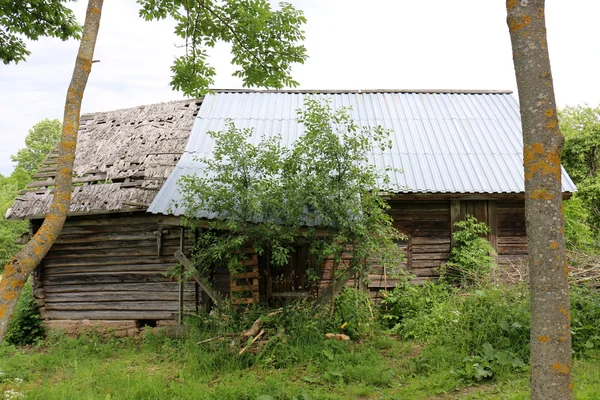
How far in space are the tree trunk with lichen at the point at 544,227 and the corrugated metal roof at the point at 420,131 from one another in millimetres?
4979

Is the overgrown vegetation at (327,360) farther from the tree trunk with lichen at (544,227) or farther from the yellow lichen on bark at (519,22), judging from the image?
the yellow lichen on bark at (519,22)

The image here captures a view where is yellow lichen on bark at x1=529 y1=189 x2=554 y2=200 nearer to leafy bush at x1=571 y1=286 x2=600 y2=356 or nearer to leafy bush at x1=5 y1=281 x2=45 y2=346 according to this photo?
leafy bush at x1=571 y1=286 x2=600 y2=356

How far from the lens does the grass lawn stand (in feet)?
17.6

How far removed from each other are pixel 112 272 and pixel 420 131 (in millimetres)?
8395

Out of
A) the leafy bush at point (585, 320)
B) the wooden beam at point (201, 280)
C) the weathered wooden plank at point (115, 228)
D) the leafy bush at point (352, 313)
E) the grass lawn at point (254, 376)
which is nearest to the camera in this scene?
the grass lawn at point (254, 376)

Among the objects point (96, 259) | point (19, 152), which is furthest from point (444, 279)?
point (19, 152)

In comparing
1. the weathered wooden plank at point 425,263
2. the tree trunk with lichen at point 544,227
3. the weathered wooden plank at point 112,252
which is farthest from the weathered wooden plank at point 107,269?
the tree trunk with lichen at point 544,227

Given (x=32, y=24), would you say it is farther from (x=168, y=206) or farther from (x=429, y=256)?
(x=429, y=256)

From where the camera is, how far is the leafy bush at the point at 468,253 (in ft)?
29.9

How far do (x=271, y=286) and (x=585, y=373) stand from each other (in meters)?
5.31

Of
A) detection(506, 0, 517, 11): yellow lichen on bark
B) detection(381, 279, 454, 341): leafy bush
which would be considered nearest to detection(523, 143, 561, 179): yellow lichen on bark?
detection(506, 0, 517, 11): yellow lichen on bark

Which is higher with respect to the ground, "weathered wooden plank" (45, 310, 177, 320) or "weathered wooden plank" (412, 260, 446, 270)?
"weathered wooden plank" (412, 260, 446, 270)

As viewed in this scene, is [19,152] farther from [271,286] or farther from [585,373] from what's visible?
[585,373]

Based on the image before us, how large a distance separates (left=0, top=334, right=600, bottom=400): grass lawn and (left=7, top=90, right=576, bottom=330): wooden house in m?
1.89
